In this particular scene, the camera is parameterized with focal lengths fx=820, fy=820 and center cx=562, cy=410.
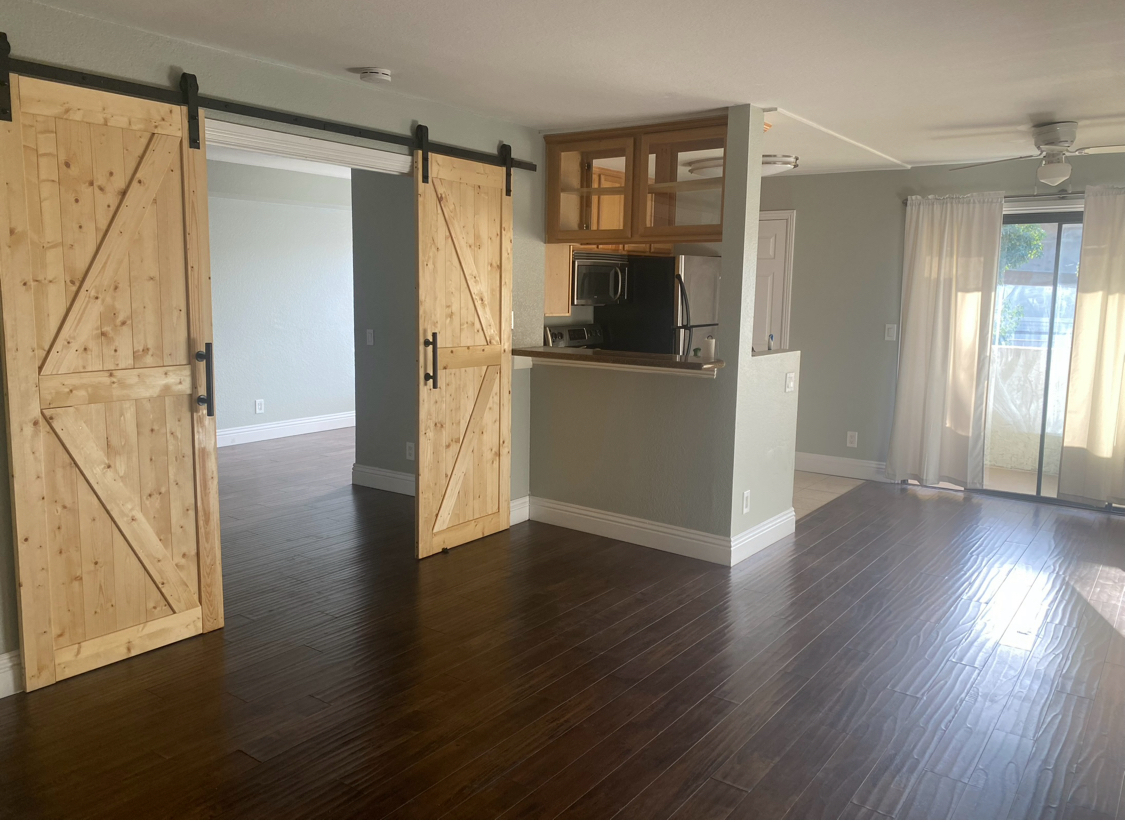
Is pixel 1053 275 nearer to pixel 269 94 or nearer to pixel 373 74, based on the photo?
pixel 373 74

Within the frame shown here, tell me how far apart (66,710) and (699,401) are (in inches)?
123

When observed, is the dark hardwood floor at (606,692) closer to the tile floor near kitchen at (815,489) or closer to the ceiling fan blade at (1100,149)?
the tile floor near kitchen at (815,489)

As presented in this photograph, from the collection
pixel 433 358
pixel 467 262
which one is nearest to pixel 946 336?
pixel 467 262

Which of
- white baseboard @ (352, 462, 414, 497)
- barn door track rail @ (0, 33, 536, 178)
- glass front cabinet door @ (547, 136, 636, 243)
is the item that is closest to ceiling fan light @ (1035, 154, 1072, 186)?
glass front cabinet door @ (547, 136, 636, 243)

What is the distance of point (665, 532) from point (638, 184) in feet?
6.46

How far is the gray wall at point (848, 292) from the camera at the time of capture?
6227mm

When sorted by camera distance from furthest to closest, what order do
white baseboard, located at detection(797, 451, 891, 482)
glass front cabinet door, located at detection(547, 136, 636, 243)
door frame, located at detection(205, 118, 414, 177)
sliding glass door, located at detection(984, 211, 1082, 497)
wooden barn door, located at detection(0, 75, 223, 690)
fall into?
white baseboard, located at detection(797, 451, 891, 482) → sliding glass door, located at detection(984, 211, 1082, 497) → glass front cabinet door, located at detection(547, 136, 636, 243) → door frame, located at detection(205, 118, 414, 177) → wooden barn door, located at detection(0, 75, 223, 690)

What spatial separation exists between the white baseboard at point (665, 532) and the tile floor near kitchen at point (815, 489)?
621 mm

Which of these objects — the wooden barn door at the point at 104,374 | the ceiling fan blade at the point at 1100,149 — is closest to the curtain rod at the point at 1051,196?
the ceiling fan blade at the point at 1100,149

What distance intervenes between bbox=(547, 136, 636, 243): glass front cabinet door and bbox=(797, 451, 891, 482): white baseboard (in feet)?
9.87

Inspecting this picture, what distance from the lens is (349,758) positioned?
8.32ft

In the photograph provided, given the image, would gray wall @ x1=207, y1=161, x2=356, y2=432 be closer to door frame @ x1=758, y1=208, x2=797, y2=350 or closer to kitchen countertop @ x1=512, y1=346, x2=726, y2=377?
kitchen countertop @ x1=512, y1=346, x2=726, y2=377

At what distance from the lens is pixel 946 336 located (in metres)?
6.01

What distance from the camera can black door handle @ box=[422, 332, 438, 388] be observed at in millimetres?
4285
